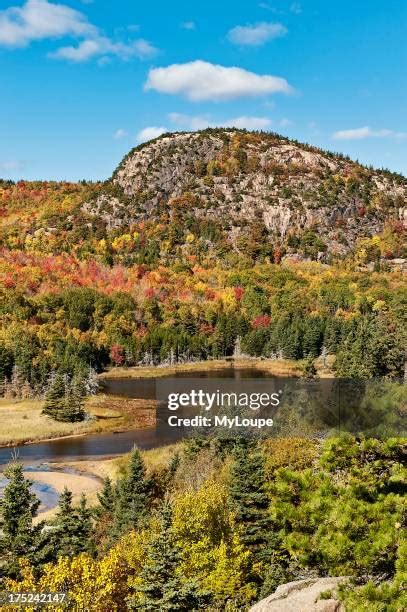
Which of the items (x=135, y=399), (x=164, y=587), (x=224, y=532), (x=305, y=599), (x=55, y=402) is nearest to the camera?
(x=305, y=599)

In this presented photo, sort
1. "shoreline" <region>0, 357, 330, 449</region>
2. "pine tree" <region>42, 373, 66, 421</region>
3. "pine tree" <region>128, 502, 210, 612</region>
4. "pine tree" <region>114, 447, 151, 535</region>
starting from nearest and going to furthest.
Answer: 1. "pine tree" <region>128, 502, 210, 612</region>
2. "pine tree" <region>114, 447, 151, 535</region>
3. "shoreline" <region>0, 357, 330, 449</region>
4. "pine tree" <region>42, 373, 66, 421</region>

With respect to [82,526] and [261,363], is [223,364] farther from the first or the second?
[82,526]

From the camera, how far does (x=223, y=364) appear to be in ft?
481

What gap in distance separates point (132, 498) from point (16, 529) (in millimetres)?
11751

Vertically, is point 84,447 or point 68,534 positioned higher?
point 68,534

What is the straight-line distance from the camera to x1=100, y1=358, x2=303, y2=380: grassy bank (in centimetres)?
13475

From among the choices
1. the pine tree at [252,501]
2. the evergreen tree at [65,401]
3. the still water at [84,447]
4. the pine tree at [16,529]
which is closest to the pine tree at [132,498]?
the pine tree at [252,501]

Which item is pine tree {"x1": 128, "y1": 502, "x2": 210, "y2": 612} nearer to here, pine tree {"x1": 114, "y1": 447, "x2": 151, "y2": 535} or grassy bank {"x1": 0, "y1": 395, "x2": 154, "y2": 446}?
pine tree {"x1": 114, "y1": 447, "x2": 151, "y2": 535}

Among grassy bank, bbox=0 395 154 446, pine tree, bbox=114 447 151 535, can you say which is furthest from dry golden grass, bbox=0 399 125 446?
pine tree, bbox=114 447 151 535

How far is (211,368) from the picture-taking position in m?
141

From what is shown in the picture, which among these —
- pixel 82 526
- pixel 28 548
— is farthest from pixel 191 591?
pixel 82 526

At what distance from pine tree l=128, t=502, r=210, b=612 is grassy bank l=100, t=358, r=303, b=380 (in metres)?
106

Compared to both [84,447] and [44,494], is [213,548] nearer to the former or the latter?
[44,494]

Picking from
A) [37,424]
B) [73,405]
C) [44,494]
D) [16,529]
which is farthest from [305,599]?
[73,405]
